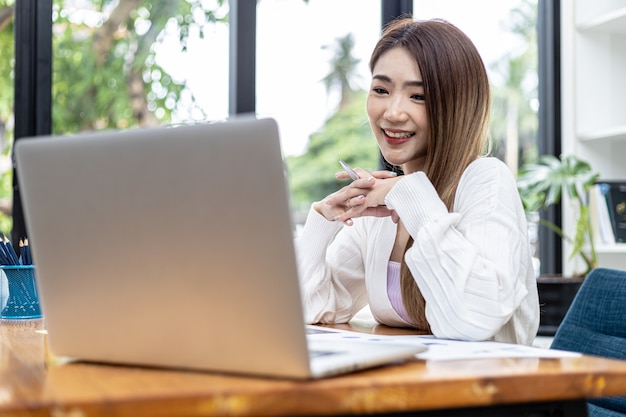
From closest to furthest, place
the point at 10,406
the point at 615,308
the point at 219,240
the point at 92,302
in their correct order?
1. the point at 10,406
2. the point at 219,240
3. the point at 92,302
4. the point at 615,308

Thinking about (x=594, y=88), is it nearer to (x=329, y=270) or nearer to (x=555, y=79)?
(x=555, y=79)

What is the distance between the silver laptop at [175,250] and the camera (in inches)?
29.5

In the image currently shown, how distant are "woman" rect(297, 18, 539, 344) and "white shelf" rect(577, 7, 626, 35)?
1.63m

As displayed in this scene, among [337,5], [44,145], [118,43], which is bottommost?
[44,145]

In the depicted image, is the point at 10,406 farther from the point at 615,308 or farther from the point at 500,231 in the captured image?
the point at 615,308

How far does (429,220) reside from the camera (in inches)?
50.8

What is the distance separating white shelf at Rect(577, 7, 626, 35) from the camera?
3.01m

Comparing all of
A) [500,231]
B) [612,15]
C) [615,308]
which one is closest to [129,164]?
[500,231]

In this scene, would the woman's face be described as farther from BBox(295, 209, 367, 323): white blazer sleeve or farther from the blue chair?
the blue chair

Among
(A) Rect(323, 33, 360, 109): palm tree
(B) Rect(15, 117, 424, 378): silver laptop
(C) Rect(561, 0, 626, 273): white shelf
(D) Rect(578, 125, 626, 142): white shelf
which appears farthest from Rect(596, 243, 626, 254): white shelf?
(B) Rect(15, 117, 424, 378): silver laptop

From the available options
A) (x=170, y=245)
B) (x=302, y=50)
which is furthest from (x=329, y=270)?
(x=302, y=50)

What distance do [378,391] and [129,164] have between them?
13.1 inches

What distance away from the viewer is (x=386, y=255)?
1571 millimetres

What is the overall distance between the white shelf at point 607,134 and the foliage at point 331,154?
2157 millimetres
